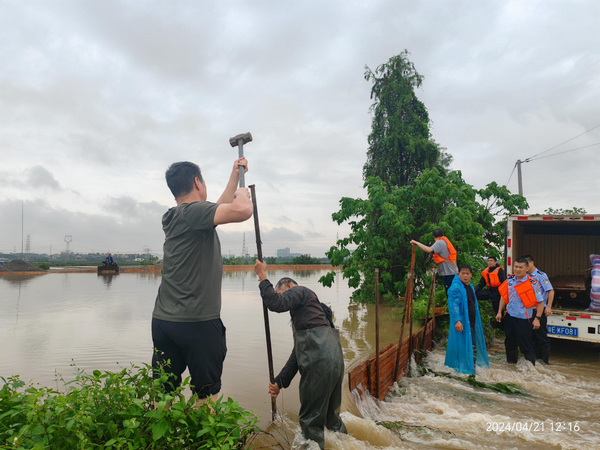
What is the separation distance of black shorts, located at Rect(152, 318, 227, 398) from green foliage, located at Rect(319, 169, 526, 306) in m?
8.95

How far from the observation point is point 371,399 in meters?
4.27

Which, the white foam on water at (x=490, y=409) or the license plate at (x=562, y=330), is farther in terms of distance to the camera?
the license plate at (x=562, y=330)

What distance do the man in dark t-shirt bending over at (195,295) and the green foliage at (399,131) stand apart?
15.3 metres

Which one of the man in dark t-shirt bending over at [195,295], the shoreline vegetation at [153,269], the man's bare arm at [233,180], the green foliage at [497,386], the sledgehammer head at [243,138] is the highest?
the sledgehammer head at [243,138]

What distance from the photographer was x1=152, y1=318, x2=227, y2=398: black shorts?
7.45 ft

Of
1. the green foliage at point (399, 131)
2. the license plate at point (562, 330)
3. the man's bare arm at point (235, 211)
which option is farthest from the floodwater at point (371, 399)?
the green foliage at point (399, 131)

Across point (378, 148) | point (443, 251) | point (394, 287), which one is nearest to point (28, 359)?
point (443, 251)

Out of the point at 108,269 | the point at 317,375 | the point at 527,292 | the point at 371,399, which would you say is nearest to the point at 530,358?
the point at 527,292

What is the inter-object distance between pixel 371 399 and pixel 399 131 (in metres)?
15.1

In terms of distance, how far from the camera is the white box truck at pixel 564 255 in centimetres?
638

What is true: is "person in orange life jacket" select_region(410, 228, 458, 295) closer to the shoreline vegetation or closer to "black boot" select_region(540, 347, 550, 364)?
"black boot" select_region(540, 347, 550, 364)

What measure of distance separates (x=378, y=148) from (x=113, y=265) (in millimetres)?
22782

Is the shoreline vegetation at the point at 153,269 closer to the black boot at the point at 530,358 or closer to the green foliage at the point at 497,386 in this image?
the black boot at the point at 530,358

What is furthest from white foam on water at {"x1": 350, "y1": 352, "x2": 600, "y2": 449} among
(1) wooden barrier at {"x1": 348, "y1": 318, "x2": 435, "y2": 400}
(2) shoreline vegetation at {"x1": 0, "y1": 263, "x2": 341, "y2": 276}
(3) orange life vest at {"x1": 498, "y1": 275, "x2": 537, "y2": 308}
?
(2) shoreline vegetation at {"x1": 0, "y1": 263, "x2": 341, "y2": 276}
